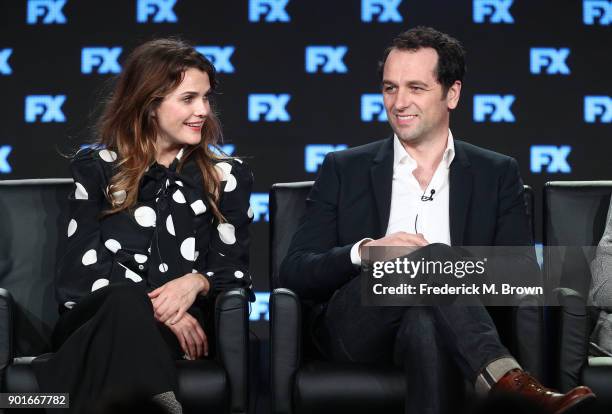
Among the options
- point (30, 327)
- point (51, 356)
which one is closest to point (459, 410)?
point (51, 356)

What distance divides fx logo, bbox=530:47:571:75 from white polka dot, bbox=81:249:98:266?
8.66 ft

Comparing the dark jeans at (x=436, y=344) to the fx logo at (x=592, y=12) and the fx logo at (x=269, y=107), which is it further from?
the fx logo at (x=592, y=12)

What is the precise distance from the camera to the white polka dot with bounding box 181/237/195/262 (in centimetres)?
298

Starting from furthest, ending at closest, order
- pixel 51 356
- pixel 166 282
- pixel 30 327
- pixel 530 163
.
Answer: pixel 530 163 < pixel 30 327 < pixel 166 282 < pixel 51 356

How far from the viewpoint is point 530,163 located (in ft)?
15.5

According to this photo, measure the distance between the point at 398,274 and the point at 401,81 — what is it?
745 mm

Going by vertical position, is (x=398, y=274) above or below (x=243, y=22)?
below

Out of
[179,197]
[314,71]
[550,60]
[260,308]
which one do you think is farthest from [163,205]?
[550,60]

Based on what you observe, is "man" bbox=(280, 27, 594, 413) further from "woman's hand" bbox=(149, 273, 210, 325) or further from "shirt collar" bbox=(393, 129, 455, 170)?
"woman's hand" bbox=(149, 273, 210, 325)

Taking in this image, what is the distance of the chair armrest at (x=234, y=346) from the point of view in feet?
8.79

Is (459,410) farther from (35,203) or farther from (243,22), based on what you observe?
A: (243,22)

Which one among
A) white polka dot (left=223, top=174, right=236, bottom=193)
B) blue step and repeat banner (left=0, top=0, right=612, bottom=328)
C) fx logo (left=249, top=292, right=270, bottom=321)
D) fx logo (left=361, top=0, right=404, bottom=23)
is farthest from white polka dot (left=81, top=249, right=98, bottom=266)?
fx logo (left=361, top=0, right=404, bottom=23)

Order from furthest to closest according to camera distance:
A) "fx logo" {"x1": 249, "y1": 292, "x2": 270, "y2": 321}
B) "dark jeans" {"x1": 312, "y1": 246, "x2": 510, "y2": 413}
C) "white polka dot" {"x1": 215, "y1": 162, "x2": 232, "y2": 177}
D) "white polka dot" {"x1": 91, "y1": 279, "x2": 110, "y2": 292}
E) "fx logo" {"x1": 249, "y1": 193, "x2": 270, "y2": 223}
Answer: "fx logo" {"x1": 249, "y1": 193, "x2": 270, "y2": 223} → "fx logo" {"x1": 249, "y1": 292, "x2": 270, "y2": 321} → "white polka dot" {"x1": 215, "y1": 162, "x2": 232, "y2": 177} → "white polka dot" {"x1": 91, "y1": 279, "x2": 110, "y2": 292} → "dark jeans" {"x1": 312, "y1": 246, "x2": 510, "y2": 413}

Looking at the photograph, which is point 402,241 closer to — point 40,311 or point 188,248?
point 188,248
